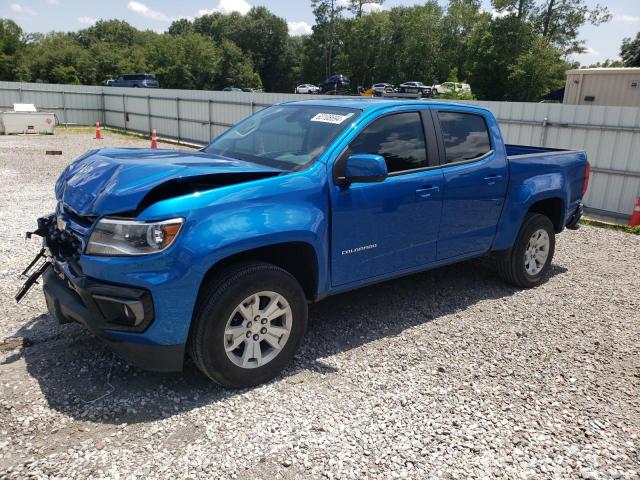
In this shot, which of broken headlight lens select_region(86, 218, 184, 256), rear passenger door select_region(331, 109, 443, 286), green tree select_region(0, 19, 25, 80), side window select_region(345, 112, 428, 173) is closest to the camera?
broken headlight lens select_region(86, 218, 184, 256)

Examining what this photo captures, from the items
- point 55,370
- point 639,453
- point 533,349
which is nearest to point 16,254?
point 55,370

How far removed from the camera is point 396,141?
4328 millimetres

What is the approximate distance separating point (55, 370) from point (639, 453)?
3754 millimetres

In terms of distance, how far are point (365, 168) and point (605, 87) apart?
59.3 feet

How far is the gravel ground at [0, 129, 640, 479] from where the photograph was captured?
2879 millimetres

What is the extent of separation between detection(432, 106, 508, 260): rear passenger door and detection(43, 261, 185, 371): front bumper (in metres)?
2.59

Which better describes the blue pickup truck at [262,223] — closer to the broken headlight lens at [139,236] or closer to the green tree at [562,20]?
the broken headlight lens at [139,236]

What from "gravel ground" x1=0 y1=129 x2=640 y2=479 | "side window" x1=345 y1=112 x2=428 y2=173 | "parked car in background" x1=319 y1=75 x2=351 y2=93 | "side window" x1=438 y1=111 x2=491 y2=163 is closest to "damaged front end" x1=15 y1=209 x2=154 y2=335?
"gravel ground" x1=0 y1=129 x2=640 y2=479

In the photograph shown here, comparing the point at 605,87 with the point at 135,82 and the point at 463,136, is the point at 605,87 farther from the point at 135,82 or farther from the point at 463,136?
the point at 135,82

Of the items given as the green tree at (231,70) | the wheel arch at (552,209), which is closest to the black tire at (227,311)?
the wheel arch at (552,209)

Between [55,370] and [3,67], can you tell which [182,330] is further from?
[3,67]

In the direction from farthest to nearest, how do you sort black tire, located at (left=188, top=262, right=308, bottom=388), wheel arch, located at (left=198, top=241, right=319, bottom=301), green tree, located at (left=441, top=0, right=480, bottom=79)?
green tree, located at (left=441, top=0, right=480, bottom=79) < wheel arch, located at (left=198, top=241, right=319, bottom=301) < black tire, located at (left=188, top=262, right=308, bottom=388)

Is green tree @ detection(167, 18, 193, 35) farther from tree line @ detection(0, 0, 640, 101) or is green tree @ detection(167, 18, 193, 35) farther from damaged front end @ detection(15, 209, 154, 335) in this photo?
damaged front end @ detection(15, 209, 154, 335)

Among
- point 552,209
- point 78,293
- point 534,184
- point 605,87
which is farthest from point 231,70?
point 78,293
